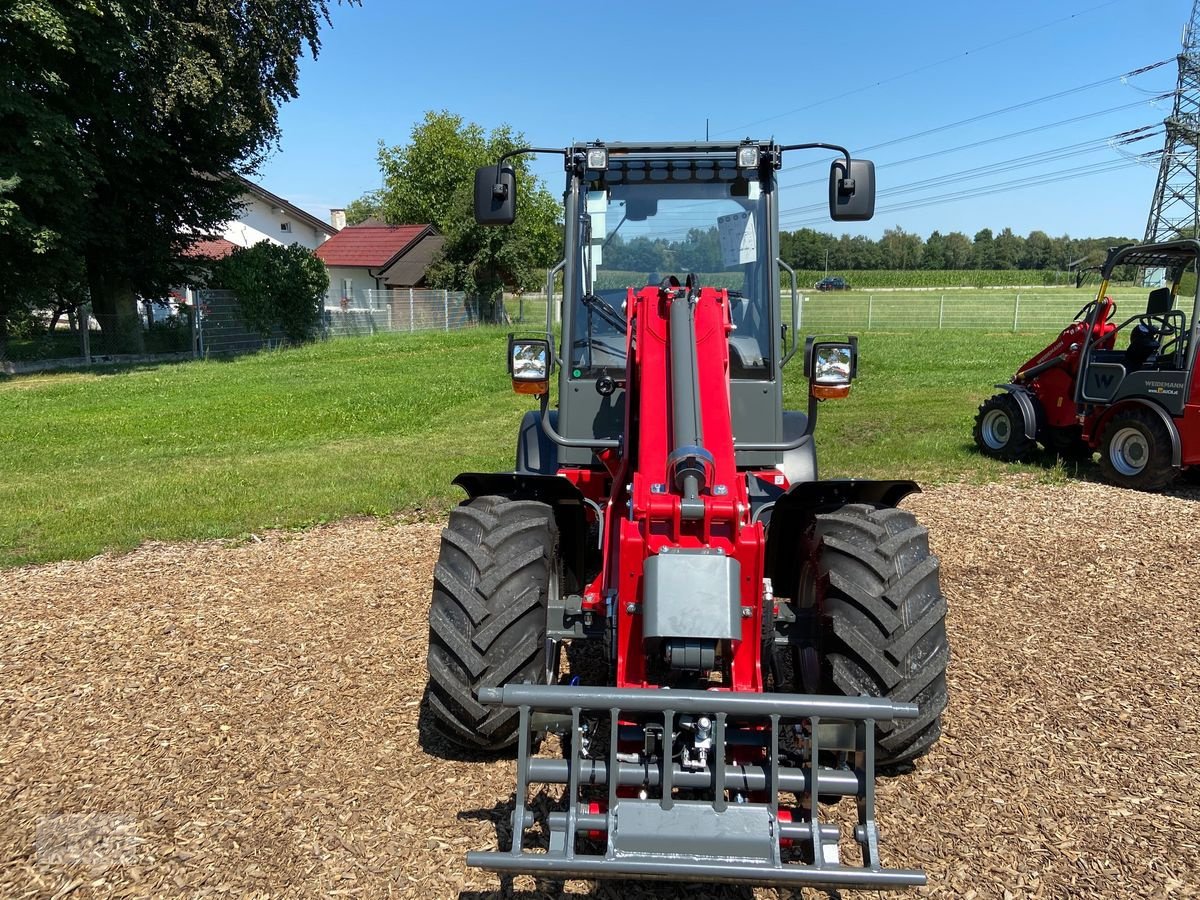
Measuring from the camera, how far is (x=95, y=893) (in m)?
3.15

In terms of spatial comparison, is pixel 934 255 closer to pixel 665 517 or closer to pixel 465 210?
pixel 465 210

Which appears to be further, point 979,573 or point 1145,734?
point 979,573

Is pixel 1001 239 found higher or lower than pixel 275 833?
higher

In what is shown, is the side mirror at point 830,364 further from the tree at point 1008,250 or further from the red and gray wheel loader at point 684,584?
the tree at point 1008,250

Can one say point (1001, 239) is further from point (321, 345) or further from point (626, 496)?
point (626, 496)

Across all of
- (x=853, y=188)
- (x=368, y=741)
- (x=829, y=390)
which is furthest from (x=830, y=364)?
(x=368, y=741)

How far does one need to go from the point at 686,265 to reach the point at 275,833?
3399 mm

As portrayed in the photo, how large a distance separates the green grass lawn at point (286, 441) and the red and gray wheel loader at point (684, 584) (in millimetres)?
4113

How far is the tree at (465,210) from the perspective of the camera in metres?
38.9

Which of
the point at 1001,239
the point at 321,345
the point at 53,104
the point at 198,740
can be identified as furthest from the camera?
the point at 1001,239

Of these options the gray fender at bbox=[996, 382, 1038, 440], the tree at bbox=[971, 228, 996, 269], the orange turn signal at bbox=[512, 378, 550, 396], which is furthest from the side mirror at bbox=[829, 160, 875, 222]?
the tree at bbox=[971, 228, 996, 269]

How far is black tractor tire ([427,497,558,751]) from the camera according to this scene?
3.50 m

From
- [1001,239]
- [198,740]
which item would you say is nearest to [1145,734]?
[198,740]

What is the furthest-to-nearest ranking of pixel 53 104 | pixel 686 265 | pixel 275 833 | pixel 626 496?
pixel 53 104 → pixel 686 265 → pixel 626 496 → pixel 275 833
